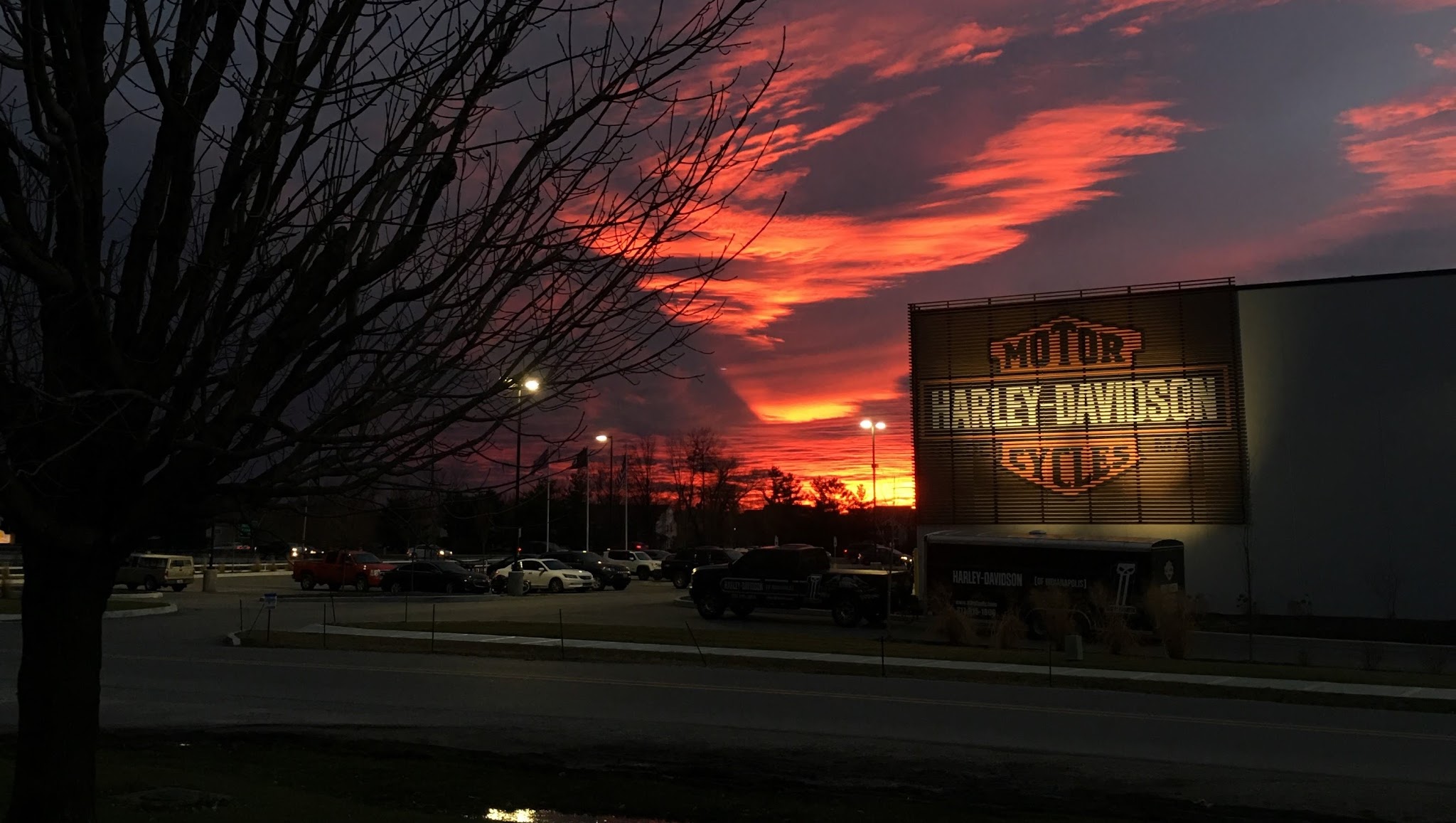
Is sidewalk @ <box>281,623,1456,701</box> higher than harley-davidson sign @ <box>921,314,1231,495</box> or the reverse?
the reverse

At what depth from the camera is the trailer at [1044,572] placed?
2908 centimetres

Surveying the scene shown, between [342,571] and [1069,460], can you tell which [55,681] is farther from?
[342,571]

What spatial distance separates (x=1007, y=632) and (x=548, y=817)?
19.8 meters

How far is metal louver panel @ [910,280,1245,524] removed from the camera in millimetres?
40531

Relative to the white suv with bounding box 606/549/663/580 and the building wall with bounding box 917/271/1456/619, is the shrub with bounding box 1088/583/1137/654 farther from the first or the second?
the white suv with bounding box 606/549/663/580

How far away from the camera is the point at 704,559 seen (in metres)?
52.2

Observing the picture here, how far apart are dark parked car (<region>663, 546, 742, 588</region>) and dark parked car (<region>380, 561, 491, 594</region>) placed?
378 inches

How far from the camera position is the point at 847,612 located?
3291 cm

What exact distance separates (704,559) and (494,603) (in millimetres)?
13682

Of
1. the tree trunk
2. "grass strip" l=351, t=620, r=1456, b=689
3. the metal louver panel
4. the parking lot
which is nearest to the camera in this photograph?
the tree trunk

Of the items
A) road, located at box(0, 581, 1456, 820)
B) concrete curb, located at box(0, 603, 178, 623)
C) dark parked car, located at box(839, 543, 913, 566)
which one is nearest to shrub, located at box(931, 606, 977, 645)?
road, located at box(0, 581, 1456, 820)

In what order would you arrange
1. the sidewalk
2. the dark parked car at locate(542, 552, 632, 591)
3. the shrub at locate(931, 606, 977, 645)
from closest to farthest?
the sidewalk → the shrub at locate(931, 606, 977, 645) → the dark parked car at locate(542, 552, 632, 591)

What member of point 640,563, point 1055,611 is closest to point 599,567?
point 640,563

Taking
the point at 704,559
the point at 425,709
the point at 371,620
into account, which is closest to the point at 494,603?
the point at 371,620
